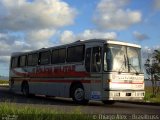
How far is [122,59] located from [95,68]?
1.41 metres

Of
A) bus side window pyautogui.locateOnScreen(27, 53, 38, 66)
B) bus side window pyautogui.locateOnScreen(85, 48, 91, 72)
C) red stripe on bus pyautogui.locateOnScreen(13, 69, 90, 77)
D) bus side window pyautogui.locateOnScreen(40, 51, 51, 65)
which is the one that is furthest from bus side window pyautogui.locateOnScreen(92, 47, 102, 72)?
bus side window pyautogui.locateOnScreen(27, 53, 38, 66)

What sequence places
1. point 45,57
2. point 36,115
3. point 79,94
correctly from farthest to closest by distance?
point 45,57
point 79,94
point 36,115

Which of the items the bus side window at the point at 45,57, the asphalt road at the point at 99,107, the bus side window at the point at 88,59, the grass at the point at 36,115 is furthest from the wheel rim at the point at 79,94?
the grass at the point at 36,115

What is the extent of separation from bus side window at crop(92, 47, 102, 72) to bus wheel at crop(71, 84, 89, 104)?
1.66m

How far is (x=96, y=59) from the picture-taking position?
65.5 feet

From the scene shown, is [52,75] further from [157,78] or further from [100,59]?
[157,78]

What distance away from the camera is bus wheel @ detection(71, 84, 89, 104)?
21.0 m

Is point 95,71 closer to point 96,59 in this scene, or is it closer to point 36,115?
point 96,59

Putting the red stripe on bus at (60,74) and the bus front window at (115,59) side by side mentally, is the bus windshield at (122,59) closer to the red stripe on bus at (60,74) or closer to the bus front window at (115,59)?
the bus front window at (115,59)

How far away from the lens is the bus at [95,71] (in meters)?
19.5

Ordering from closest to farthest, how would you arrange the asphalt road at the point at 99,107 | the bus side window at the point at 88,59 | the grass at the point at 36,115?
1. the grass at the point at 36,115
2. the asphalt road at the point at 99,107
3. the bus side window at the point at 88,59

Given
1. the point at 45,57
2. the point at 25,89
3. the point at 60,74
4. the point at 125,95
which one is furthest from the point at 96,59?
the point at 25,89

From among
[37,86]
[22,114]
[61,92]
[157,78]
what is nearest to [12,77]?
[37,86]

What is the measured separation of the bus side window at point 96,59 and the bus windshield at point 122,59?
39 cm
